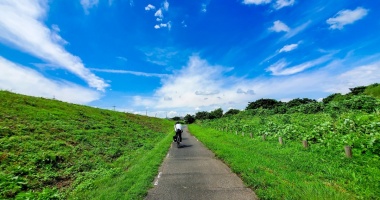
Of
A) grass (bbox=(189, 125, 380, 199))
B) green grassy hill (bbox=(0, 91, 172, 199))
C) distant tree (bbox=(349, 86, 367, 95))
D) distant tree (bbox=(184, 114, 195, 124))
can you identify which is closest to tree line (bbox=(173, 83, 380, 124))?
distant tree (bbox=(349, 86, 367, 95))

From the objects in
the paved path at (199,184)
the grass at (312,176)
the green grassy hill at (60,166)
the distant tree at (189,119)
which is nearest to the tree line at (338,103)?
the grass at (312,176)

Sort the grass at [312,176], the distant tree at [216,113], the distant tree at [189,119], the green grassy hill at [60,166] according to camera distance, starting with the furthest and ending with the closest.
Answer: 1. the distant tree at [189,119]
2. the distant tree at [216,113]
3. the green grassy hill at [60,166]
4. the grass at [312,176]

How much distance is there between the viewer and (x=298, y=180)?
6.74m

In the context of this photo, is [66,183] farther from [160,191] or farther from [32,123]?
[32,123]

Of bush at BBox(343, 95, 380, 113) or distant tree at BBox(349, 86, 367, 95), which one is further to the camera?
distant tree at BBox(349, 86, 367, 95)

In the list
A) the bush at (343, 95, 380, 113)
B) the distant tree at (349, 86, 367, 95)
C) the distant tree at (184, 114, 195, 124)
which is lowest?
the bush at (343, 95, 380, 113)

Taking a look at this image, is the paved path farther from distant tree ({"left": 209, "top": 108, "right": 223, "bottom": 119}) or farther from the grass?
distant tree ({"left": 209, "top": 108, "right": 223, "bottom": 119})

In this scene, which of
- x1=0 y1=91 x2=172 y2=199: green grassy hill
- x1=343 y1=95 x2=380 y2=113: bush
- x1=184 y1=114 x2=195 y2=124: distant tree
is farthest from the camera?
x1=184 y1=114 x2=195 y2=124: distant tree

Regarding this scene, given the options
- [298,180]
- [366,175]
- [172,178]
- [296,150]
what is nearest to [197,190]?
[172,178]

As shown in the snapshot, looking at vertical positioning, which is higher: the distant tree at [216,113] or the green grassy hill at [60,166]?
the distant tree at [216,113]

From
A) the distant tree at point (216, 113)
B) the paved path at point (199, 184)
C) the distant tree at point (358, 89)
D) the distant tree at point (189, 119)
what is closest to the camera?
the paved path at point (199, 184)

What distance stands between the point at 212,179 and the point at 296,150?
663cm

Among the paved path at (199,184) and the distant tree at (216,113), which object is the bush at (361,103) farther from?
→ the distant tree at (216,113)

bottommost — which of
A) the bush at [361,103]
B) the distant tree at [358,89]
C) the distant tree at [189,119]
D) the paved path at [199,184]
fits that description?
the paved path at [199,184]
